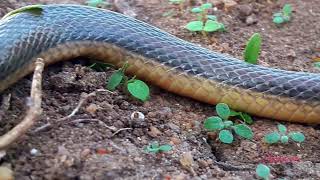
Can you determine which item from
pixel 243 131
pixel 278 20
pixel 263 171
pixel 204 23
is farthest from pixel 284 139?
Answer: pixel 278 20

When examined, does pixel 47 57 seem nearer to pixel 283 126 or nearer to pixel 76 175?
pixel 76 175

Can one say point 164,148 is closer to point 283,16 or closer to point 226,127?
point 226,127

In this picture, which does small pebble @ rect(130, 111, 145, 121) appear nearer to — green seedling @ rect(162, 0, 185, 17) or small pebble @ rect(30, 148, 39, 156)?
small pebble @ rect(30, 148, 39, 156)

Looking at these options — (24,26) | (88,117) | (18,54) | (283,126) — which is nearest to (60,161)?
(88,117)

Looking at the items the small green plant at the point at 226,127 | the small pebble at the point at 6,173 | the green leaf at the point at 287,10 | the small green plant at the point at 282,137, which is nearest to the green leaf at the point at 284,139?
the small green plant at the point at 282,137

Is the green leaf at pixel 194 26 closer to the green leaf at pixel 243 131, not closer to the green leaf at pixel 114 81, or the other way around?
the green leaf at pixel 114 81
